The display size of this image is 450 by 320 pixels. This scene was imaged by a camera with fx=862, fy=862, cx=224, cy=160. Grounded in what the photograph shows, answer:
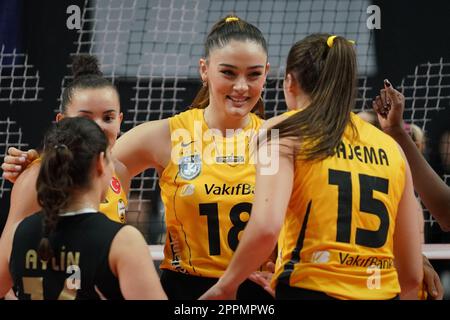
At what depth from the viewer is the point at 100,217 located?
2.58 m

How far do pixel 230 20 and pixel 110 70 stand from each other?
2838 millimetres

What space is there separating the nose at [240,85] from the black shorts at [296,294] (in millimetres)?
929

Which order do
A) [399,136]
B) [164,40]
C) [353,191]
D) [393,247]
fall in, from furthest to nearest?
[164,40]
[399,136]
[393,247]
[353,191]

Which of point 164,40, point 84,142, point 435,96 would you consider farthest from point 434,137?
point 84,142

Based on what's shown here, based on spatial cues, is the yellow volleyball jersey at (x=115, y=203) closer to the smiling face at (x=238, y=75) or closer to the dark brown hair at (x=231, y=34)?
the smiling face at (x=238, y=75)

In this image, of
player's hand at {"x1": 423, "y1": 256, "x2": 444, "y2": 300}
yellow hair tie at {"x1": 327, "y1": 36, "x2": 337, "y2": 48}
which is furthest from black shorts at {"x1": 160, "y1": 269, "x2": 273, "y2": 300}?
yellow hair tie at {"x1": 327, "y1": 36, "x2": 337, "y2": 48}

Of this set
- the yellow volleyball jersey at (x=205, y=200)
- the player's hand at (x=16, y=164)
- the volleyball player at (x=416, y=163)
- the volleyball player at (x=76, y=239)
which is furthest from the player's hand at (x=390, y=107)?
the player's hand at (x=16, y=164)

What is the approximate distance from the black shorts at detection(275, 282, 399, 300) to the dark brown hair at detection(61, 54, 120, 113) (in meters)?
1.23

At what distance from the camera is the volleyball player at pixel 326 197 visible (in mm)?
2697

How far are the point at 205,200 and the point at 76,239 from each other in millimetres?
942

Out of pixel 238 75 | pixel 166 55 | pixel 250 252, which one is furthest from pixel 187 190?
pixel 166 55

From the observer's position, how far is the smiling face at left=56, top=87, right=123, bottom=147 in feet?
11.4

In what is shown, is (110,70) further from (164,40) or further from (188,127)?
(188,127)

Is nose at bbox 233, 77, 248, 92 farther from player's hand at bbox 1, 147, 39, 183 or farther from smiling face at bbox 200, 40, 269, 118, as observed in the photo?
player's hand at bbox 1, 147, 39, 183
